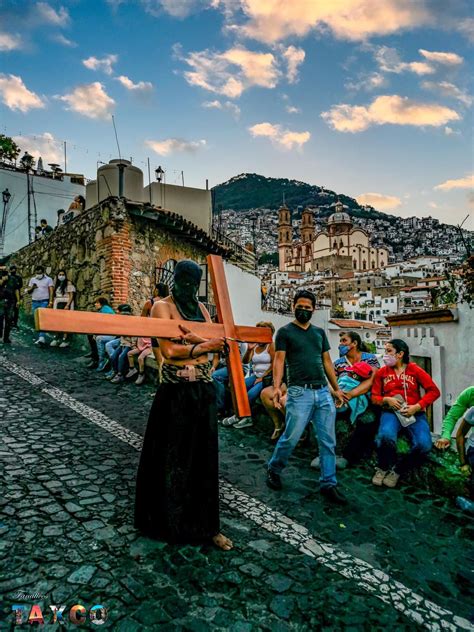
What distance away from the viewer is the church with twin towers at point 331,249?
323 feet

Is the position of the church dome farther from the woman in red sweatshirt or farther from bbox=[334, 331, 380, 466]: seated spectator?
the woman in red sweatshirt

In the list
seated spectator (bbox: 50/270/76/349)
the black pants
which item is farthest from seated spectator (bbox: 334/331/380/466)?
the black pants

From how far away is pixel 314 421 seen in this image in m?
4.20

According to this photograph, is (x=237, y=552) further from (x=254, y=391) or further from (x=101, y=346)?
(x=101, y=346)

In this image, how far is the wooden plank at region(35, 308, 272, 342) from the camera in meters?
2.42

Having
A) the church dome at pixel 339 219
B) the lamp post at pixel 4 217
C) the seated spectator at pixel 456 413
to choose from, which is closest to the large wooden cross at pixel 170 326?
the seated spectator at pixel 456 413

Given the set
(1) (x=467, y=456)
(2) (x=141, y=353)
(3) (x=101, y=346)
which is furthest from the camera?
(3) (x=101, y=346)

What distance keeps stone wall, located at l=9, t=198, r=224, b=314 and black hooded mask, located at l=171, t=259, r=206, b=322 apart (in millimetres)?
8631

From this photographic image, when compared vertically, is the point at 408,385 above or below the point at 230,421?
above

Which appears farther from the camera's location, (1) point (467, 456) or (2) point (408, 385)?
(2) point (408, 385)

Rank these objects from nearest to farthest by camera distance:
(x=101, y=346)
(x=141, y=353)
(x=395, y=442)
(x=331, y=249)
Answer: (x=395, y=442), (x=141, y=353), (x=101, y=346), (x=331, y=249)

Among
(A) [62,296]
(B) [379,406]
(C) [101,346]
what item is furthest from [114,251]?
(B) [379,406]

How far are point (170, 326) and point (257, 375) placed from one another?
3.61 m

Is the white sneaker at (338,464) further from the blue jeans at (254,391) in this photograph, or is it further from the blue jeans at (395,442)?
the blue jeans at (254,391)
